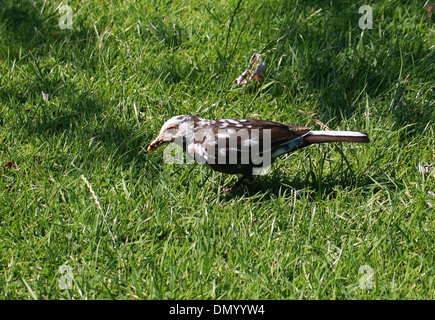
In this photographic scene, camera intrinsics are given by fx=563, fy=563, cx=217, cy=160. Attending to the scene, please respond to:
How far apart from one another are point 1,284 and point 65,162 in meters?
1.34

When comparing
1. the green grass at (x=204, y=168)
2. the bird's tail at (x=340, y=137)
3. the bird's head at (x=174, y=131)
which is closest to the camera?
the green grass at (x=204, y=168)

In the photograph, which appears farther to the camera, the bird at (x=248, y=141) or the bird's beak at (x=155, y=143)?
the bird's beak at (x=155, y=143)

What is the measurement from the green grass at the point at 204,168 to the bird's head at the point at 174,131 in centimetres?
20

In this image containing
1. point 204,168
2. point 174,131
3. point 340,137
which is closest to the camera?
point 340,137

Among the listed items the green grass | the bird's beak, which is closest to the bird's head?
the bird's beak

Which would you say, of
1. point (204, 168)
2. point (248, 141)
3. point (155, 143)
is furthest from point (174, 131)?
point (248, 141)

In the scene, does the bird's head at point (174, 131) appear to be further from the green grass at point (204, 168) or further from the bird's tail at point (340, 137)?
the bird's tail at point (340, 137)

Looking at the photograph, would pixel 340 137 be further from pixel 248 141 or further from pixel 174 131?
pixel 174 131

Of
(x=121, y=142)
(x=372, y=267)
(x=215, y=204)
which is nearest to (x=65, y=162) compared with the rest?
(x=121, y=142)

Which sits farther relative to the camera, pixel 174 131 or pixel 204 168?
pixel 204 168

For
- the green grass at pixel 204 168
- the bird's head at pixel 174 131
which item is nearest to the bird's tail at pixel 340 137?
the green grass at pixel 204 168

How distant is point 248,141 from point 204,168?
0.55 meters

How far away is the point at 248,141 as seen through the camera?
4496mm

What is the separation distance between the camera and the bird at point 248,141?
4.48m
